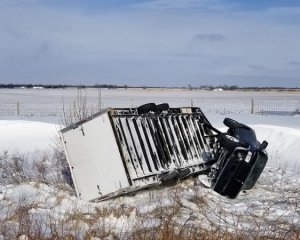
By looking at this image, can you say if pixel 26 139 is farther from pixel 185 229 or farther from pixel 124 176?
pixel 185 229

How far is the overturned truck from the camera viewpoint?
27.6ft

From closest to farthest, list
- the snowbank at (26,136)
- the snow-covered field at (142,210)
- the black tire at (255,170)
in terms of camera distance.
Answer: the snow-covered field at (142,210) → the black tire at (255,170) → the snowbank at (26,136)

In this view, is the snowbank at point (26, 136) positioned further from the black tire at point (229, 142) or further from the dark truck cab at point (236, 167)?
the dark truck cab at point (236, 167)

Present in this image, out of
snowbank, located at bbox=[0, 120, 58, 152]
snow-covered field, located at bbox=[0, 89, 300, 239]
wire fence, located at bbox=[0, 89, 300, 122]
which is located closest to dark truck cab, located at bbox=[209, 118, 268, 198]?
snow-covered field, located at bbox=[0, 89, 300, 239]

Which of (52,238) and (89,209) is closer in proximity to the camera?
(52,238)

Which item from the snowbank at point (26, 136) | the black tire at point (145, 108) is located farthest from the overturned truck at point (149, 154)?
the snowbank at point (26, 136)

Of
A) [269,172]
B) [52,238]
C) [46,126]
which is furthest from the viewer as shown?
[46,126]

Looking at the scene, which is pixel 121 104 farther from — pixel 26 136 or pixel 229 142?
pixel 229 142

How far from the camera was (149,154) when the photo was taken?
9.05 metres

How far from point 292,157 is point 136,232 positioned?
975cm

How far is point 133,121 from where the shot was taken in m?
9.16

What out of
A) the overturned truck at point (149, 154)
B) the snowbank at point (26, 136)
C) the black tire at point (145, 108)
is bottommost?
the snowbank at point (26, 136)

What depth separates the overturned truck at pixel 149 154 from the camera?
8414 millimetres

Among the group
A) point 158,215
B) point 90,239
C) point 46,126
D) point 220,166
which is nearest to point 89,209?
point 158,215
